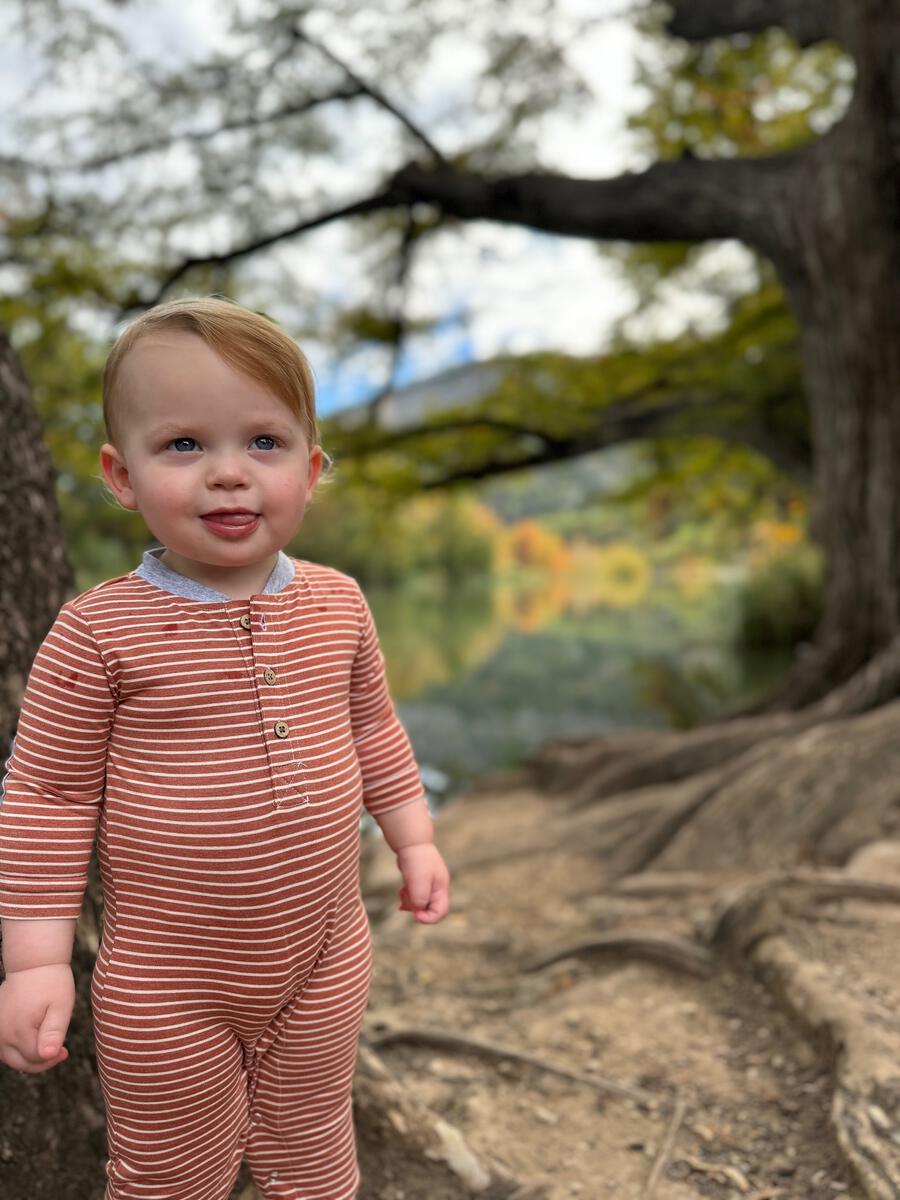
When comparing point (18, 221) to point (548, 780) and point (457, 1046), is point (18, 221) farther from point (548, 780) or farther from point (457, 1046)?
point (457, 1046)

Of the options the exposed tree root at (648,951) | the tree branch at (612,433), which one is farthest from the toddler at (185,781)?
the tree branch at (612,433)

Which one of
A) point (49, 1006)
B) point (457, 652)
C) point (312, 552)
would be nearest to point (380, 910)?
point (49, 1006)

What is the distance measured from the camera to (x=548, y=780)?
7824mm

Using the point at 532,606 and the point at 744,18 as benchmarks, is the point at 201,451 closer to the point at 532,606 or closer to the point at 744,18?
the point at 744,18

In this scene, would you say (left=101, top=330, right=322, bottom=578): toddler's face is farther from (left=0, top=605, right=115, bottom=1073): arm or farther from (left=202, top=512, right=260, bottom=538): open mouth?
(left=0, top=605, right=115, bottom=1073): arm

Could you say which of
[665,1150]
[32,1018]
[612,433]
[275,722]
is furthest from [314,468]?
[612,433]

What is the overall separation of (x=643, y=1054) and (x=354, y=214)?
6.74 m

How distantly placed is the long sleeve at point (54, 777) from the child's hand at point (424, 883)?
51 cm

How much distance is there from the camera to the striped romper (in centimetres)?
133

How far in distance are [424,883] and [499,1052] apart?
1.18m

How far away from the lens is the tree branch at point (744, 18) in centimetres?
611

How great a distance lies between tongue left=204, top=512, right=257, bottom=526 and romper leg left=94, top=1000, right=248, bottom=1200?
0.65 meters

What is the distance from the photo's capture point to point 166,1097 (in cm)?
136

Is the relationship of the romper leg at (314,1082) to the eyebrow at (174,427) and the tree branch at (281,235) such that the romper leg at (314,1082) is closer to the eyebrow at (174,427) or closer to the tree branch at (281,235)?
the eyebrow at (174,427)
